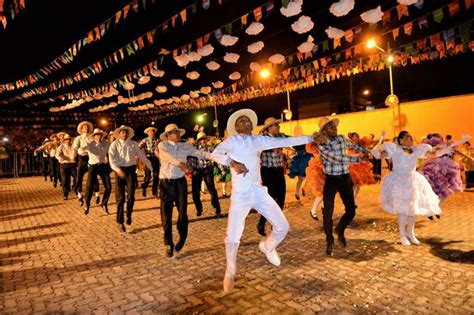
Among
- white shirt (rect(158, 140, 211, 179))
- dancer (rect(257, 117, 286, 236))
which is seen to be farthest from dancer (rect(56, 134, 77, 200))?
dancer (rect(257, 117, 286, 236))

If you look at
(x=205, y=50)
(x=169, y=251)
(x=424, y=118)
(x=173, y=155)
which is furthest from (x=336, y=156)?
(x=424, y=118)

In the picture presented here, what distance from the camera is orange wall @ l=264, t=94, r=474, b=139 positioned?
14.3m

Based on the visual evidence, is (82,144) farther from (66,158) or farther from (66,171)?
(66,171)

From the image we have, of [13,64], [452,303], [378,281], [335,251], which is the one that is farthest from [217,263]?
[13,64]

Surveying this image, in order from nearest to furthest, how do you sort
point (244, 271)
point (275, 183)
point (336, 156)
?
point (244, 271) → point (336, 156) → point (275, 183)

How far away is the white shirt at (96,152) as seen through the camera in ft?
29.5

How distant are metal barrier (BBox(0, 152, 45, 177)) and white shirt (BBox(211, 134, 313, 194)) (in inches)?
895

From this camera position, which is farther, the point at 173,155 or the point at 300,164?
the point at 300,164

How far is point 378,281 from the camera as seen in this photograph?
413 cm

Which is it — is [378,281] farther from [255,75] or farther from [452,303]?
[255,75]

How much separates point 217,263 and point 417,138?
13.6 meters

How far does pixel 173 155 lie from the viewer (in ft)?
18.6

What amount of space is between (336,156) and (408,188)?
1.32m

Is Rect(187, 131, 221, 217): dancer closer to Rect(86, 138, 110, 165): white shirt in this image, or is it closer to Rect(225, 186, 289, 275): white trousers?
Rect(86, 138, 110, 165): white shirt
